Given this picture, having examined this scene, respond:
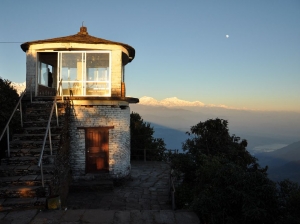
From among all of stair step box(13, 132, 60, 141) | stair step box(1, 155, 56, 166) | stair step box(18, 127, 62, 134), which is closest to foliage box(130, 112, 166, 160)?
stair step box(18, 127, 62, 134)

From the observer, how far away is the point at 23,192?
20.7 ft

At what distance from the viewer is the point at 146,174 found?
1280 centimetres

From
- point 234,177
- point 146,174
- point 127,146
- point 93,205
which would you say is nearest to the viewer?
point 234,177

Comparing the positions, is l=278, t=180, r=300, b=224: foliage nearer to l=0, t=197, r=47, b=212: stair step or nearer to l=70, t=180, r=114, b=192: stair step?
l=0, t=197, r=47, b=212: stair step

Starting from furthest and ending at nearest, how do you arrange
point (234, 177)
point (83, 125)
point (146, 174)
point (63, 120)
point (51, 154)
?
1. point (146, 174)
2. point (83, 125)
3. point (63, 120)
4. point (51, 154)
5. point (234, 177)

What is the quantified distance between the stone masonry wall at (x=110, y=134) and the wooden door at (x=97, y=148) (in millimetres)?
204

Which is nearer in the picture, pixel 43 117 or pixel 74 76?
pixel 43 117

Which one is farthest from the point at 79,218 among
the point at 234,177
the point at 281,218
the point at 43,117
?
the point at 43,117

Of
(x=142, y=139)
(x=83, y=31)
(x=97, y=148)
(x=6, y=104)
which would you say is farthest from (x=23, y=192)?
(x=142, y=139)

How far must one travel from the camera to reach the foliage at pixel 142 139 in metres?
19.4

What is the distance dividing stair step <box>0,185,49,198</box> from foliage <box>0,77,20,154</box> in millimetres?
3174

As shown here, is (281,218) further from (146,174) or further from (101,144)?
(146,174)

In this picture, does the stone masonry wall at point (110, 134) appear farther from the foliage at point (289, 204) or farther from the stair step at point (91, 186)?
the foliage at point (289, 204)

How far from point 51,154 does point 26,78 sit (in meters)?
5.11
